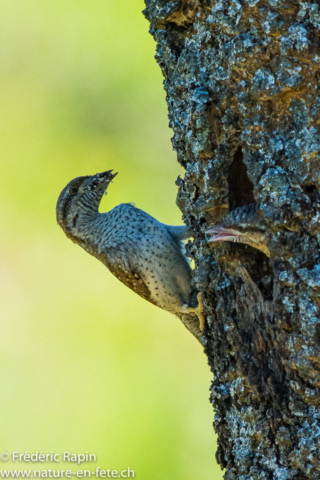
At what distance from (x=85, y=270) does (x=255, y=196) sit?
4.84 metres

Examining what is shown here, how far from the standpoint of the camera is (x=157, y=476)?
5.68 m

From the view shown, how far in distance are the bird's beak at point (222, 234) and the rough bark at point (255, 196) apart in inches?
2.5

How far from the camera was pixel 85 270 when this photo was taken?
7047 mm

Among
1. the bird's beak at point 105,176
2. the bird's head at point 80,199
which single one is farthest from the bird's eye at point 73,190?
the bird's beak at point 105,176

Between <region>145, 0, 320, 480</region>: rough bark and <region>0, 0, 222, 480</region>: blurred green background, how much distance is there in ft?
11.3

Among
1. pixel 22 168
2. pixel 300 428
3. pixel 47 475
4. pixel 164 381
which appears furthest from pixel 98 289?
pixel 300 428

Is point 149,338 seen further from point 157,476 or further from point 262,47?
point 262,47

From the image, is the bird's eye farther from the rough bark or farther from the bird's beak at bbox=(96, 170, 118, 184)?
the rough bark

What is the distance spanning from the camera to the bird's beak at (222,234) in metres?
2.58

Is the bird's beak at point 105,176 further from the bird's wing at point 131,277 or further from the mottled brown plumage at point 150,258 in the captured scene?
the bird's wing at point 131,277

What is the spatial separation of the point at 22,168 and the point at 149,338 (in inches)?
107

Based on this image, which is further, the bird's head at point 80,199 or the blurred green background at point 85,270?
the blurred green background at point 85,270

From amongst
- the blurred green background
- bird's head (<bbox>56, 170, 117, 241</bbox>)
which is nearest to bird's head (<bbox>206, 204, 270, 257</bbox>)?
bird's head (<bbox>56, 170, 117, 241</bbox>)

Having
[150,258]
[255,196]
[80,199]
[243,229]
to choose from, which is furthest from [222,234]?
[80,199]
